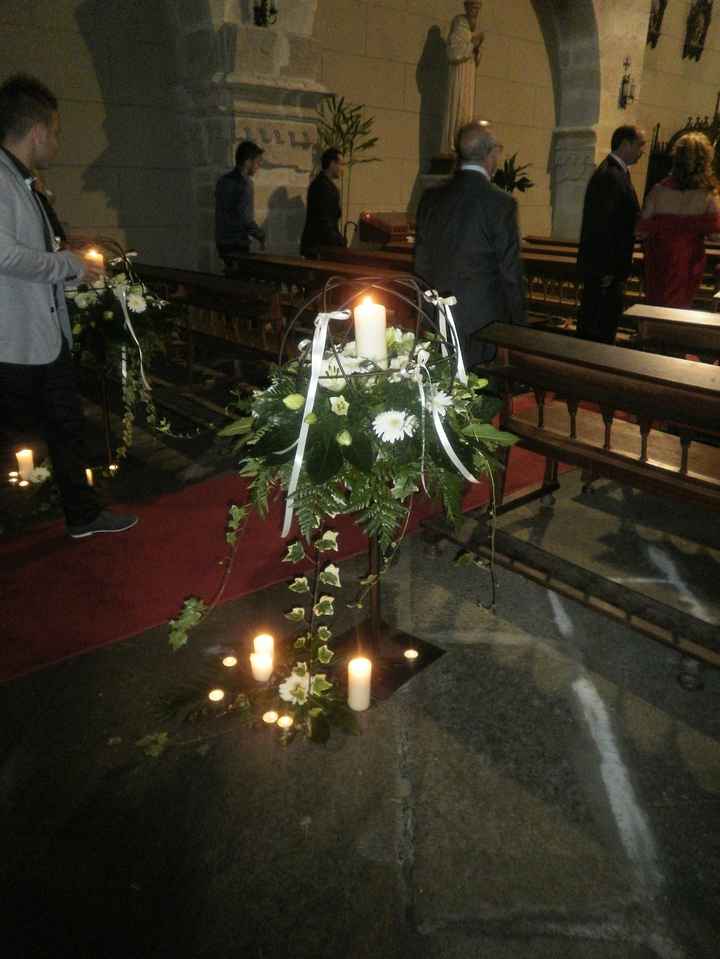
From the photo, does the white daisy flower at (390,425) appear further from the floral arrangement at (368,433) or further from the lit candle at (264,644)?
the lit candle at (264,644)

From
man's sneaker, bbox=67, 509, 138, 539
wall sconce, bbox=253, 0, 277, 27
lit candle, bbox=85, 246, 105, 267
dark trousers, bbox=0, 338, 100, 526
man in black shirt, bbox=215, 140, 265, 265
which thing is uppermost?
wall sconce, bbox=253, 0, 277, 27

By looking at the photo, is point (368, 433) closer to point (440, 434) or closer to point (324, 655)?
point (440, 434)

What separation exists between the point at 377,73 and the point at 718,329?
8001mm

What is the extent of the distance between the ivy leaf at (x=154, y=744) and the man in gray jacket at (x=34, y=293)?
1.43m

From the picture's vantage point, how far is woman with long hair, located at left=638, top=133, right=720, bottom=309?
15.5ft

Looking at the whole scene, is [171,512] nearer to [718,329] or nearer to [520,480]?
[520,480]

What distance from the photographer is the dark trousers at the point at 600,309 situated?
509 centimetres

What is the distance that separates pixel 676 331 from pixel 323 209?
4.59m

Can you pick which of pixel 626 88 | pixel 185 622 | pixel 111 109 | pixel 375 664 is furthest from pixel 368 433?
pixel 626 88

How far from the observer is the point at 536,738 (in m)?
2.21

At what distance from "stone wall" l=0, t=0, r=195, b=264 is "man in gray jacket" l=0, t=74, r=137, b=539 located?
5400 mm

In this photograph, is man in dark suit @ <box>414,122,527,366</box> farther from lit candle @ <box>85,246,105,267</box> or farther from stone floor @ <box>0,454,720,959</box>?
stone floor @ <box>0,454,720,959</box>

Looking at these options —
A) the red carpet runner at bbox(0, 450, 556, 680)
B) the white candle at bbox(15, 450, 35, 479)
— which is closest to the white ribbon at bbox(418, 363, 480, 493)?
the red carpet runner at bbox(0, 450, 556, 680)

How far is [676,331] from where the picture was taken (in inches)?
143
